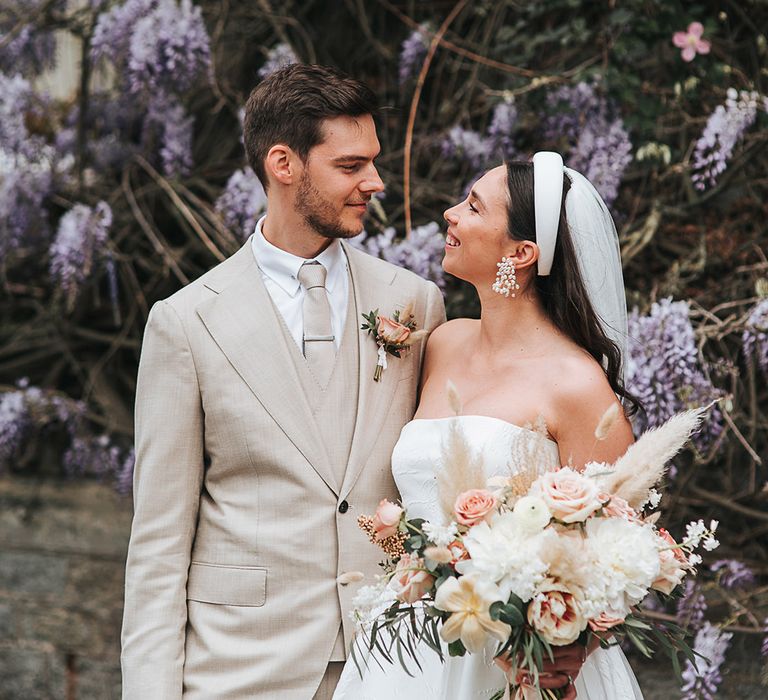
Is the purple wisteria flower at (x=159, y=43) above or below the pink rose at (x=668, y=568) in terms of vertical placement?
above

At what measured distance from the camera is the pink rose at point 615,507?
2.12 meters

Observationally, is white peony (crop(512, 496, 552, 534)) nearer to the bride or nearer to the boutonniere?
the bride

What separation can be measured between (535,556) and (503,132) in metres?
2.51

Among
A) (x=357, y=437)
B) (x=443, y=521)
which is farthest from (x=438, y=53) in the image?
(x=443, y=521)

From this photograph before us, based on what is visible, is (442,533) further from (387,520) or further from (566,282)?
(566,282)

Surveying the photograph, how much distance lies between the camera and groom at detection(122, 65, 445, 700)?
264 centimetres

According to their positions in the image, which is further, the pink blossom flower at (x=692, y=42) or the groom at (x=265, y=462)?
the pink blossom flower at (x=692, y=42)

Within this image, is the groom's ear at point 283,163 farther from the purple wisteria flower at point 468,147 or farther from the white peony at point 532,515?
the purple wisteria flower at point 468,147

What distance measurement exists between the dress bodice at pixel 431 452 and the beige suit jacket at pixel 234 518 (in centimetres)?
8

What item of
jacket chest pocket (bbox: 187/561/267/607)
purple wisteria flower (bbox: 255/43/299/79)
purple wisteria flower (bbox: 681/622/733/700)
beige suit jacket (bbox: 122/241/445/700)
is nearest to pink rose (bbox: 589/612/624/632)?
beige suit jacket (bbox: 122/241/445/700)

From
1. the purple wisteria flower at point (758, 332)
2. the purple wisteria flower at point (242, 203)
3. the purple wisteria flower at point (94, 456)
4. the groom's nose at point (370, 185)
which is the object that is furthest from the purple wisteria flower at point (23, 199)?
the purple wisteria flower at point (758, 332)

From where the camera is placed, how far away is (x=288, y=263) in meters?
2.87

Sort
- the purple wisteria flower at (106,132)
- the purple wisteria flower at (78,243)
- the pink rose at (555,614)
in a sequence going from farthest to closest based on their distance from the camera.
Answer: the purple wisteria flower at (106,132) → the purple wisteria flower at (78,243) → the pink rose at (555,614)

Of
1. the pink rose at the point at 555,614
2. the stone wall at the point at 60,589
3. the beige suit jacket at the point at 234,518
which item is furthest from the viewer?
the stone wall at the point at 60,589
